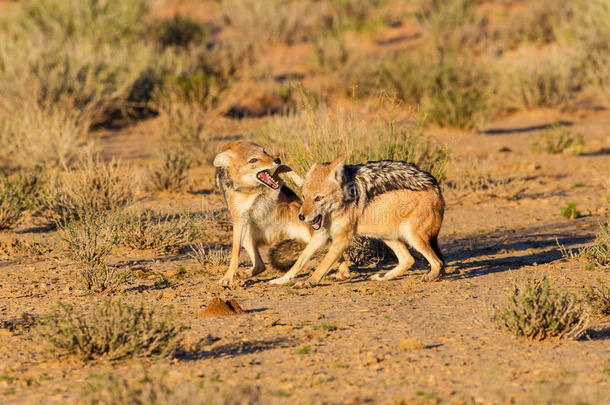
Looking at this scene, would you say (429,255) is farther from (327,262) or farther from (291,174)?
(291,174)

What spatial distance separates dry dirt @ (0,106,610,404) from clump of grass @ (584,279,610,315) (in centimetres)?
10

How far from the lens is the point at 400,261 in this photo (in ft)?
27.8

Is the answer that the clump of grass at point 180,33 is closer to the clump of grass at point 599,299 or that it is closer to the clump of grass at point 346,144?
the clump of grass at point 346,144

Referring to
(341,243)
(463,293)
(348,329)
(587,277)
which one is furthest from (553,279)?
(348,329)

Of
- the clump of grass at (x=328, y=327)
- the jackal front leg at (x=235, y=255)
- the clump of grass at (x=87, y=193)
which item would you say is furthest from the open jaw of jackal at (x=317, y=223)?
the clump of grass at (x=87, y=193)

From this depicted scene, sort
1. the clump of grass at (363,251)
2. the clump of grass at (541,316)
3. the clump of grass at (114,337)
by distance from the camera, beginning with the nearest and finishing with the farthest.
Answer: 1. the clump of grass at (114,337)
2. the clump of grass at (541,316)
3. the clump of grass at (363,251)

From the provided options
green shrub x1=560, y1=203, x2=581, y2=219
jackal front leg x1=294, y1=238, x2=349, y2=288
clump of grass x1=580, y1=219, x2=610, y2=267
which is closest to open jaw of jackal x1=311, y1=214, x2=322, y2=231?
jackal front leg x1=294, y1=238, x2=349, y2=288

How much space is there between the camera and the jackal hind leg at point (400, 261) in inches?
332

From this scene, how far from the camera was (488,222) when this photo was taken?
11398 millimetres

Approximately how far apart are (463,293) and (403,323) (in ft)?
3.85

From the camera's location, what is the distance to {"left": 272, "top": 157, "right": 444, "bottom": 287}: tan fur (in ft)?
25.7

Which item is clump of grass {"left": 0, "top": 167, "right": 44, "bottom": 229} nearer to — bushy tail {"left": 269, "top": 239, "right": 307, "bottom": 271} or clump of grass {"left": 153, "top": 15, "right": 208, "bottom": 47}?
bushy tail {"left": 269, "top": 239, "right": 307, "bottom": 271}

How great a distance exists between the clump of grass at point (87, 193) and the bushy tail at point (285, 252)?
2.98 metres

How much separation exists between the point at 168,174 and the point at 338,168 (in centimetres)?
562
